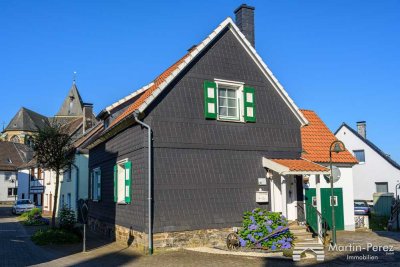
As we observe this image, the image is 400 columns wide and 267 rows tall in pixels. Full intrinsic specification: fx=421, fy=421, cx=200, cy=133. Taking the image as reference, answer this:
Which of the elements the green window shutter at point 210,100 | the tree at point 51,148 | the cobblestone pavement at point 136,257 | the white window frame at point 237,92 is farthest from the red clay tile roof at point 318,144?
the tree at point 51,148

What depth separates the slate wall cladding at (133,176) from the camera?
14.5 meters

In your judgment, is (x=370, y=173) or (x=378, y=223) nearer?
(x=378, y=223)

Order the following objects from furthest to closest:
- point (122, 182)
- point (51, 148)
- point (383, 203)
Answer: point (383, 203) → point (51, 148) → point (122, 182)

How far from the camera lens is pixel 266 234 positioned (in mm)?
14281

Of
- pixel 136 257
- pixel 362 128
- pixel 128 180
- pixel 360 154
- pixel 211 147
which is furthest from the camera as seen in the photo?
pixel 362 128

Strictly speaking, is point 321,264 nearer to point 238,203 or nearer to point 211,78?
point 238,203

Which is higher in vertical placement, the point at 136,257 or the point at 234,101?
the point at 234,101

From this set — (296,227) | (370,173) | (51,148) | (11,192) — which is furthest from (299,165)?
(11,192)

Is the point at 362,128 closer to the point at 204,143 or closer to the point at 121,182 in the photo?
the point at 204,143

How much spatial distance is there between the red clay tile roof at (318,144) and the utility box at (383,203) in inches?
433

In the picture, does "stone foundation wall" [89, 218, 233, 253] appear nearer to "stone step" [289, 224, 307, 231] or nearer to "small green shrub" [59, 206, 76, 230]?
"stone step" [289, 224, 307, 231]

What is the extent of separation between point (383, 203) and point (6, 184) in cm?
5473

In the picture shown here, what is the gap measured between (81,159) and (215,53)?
622 inches

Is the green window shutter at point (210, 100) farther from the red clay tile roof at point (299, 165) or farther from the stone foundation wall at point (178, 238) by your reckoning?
the stone foundation wall at point (178, 238)
